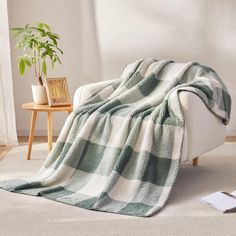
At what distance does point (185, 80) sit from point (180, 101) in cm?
50

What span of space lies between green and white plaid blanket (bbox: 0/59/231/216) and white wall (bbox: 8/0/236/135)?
103 centimetres

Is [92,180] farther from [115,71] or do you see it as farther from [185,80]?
[115,71]

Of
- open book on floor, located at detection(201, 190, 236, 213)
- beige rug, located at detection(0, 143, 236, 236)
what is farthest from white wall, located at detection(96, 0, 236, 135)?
open book on floor, located at detection(201, 190, 236, 213)

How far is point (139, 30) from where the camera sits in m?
4.36

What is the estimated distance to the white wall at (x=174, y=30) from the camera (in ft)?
14.1

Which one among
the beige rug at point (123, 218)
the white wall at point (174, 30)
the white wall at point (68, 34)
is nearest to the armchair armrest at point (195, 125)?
the beige rug at point (123, 218)

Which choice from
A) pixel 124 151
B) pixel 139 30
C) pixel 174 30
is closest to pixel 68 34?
pixel 139 30

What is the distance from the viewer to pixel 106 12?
434 cm

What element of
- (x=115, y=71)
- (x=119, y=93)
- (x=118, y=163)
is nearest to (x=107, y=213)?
(x=118, y=163)

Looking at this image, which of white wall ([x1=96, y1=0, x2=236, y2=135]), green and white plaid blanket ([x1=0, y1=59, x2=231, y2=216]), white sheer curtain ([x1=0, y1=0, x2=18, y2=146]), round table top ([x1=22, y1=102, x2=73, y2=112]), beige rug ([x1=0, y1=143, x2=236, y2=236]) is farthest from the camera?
white wall ([x1=96, y1=0, x2=236, y2=135])

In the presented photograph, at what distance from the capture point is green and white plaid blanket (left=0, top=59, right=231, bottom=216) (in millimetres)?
2744

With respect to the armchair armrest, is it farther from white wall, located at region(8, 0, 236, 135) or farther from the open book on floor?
white wall, located at region(8, 0, 236, 135)

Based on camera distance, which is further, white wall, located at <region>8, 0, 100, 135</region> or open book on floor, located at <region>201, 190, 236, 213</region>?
white wall, located at <region>8, 0, 100, 135</region>

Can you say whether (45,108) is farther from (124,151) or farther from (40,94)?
(124,151)
